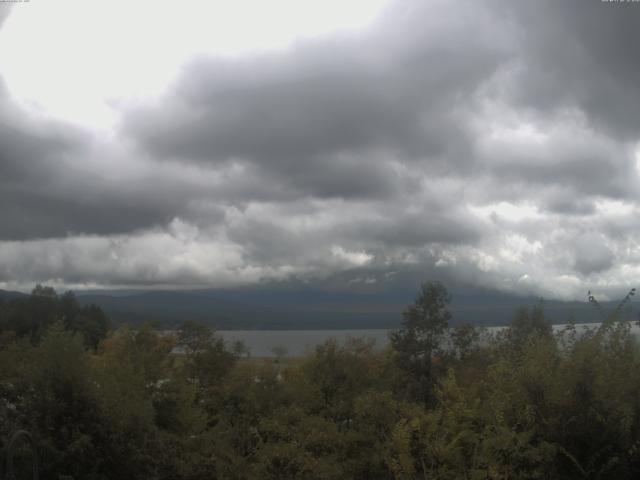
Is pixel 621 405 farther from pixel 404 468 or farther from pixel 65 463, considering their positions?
pixel 65 463

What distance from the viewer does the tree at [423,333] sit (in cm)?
3925

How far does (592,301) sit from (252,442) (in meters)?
12.2

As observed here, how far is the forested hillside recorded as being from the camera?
11.4 meters

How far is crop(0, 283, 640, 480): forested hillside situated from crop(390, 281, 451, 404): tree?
51.0 ft

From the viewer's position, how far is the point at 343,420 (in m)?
22.3

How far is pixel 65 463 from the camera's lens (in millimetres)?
13164

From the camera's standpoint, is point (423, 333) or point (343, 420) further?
point (423, 333)

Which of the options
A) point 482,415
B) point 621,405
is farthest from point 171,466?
point 621,405

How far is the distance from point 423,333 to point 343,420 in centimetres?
1951

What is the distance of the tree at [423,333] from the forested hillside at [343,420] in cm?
1553

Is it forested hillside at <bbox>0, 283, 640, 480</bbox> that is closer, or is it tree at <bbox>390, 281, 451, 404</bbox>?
forested hillside at <bbox>0, 283, 640, 480</bbox>

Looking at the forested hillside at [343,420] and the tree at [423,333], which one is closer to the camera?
the forested hillside at [343,420]

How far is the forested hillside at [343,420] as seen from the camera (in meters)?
11.4

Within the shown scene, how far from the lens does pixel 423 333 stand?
4091cm
